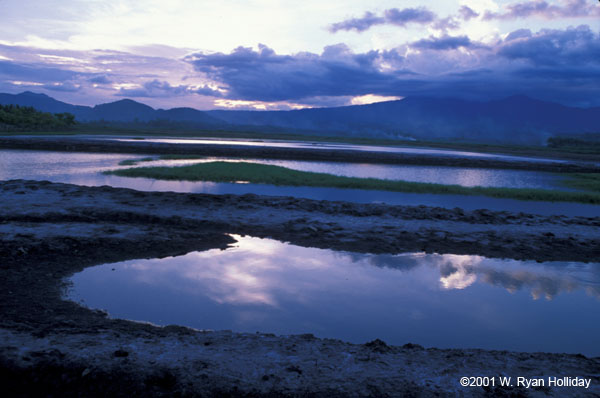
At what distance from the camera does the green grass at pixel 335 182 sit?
22500 millimetres

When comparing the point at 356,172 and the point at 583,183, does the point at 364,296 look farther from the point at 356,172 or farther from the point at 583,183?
the point at 583,183

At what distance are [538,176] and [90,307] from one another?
3430cm

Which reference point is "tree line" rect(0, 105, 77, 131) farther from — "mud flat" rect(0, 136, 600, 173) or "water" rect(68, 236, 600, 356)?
"water" rect(68, 236, 600, 356)

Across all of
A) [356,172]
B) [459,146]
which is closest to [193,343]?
[356,172]

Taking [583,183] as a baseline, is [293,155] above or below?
above

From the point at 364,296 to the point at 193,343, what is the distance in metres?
3.57

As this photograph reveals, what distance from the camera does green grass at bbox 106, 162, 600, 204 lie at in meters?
22.5

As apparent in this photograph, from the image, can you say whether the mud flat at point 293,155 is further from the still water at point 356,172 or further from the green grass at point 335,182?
the green grass at point 335,182

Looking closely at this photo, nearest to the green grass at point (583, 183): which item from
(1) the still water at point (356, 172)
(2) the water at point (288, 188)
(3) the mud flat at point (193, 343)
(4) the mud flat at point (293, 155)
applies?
(1) the still water at point (356, 172)

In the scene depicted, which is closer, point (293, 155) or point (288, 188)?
point (288, 188)

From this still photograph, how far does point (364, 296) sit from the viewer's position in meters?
7.96

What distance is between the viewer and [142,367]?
14.8ft

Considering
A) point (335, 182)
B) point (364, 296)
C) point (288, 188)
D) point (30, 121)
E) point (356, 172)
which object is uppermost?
point (30, 121)

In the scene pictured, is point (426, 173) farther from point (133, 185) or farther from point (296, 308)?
point (296, 308)
